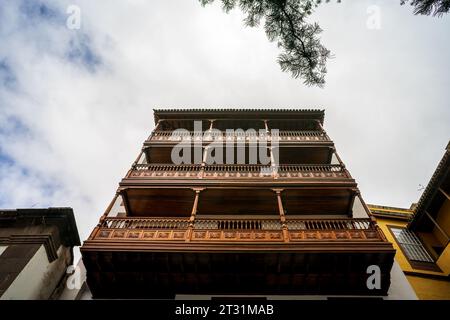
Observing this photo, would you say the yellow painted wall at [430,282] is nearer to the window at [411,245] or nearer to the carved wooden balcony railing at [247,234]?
the window at [411,245]

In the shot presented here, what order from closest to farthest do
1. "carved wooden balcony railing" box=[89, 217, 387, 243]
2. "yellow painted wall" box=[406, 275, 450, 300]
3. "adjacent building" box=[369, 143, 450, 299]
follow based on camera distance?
"carved wooden balcony railing" box=[89, 217, 387, 243] → "yellow painted wall" box=[406, 275, 450, 300] → "adjacent building" box=[369, 143, 450, 299]

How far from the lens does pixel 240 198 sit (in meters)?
13.7

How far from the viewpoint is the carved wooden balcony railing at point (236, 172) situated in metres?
13.5

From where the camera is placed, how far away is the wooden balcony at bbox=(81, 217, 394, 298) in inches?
380

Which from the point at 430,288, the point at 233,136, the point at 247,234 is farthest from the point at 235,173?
the point at 430,288

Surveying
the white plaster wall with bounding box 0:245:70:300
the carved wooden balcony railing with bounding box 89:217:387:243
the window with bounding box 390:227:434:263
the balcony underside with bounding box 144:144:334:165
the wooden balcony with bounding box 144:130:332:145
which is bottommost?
the white plaster wall with bounding box 0:245:70:300

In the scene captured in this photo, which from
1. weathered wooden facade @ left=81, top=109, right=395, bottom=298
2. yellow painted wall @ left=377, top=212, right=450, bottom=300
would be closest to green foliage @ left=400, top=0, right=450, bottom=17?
weathered wooden facade @ left=81, top=109, right=395, bottom=298

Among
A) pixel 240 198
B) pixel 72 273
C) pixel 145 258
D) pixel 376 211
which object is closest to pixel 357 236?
pixel 240 198

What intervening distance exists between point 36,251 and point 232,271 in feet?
22.6

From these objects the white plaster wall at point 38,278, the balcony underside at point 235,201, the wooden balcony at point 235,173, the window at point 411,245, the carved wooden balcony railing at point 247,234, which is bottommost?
the white plaster wall at point 38,278

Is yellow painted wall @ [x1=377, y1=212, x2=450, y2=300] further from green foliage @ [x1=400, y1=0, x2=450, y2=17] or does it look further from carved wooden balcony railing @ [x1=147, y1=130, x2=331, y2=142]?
green foliage @ [x1=400, y1=0, x2=450, y2=17]

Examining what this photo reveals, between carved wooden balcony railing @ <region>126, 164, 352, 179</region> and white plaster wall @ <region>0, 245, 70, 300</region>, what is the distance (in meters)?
4.43
